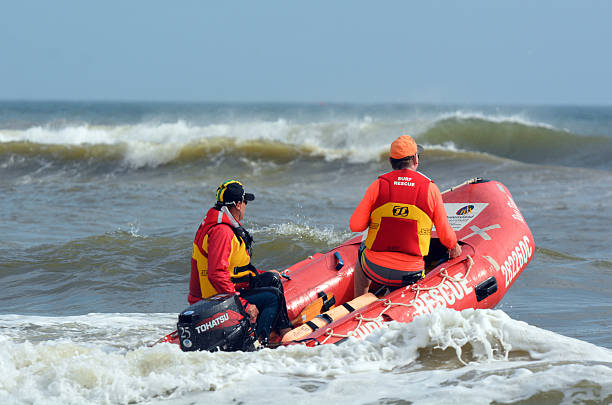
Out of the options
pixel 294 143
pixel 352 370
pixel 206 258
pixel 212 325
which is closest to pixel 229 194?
pixel 206 258

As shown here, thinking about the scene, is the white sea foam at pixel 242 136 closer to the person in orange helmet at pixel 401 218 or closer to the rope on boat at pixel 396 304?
the rope on boat at pixel 396 304

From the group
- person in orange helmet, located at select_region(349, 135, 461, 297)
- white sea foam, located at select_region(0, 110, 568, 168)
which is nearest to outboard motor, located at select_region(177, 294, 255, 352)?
person in orange helmet, located at select_region(349, 135, 461, 297)

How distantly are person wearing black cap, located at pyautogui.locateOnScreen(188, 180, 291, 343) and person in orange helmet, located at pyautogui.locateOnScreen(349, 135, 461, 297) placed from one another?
689 mm

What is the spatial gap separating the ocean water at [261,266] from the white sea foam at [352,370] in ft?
0.03

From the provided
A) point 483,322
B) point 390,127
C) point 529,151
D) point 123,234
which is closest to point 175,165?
A: point 390,127

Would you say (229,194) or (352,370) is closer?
(352,370)

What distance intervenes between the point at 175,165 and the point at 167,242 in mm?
10114

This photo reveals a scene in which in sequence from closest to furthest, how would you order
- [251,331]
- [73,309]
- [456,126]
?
[251,331] → [73,309] → [456,126]

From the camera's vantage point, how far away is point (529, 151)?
72.5ft

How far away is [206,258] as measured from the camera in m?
3.96

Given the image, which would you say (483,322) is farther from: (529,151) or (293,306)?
(529,151)

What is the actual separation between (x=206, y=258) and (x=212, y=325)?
1.41ft

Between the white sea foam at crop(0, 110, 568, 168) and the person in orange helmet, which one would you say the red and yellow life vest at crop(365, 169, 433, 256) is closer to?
the person in orange helmet

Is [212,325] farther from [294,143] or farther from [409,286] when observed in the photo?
[294,143]
